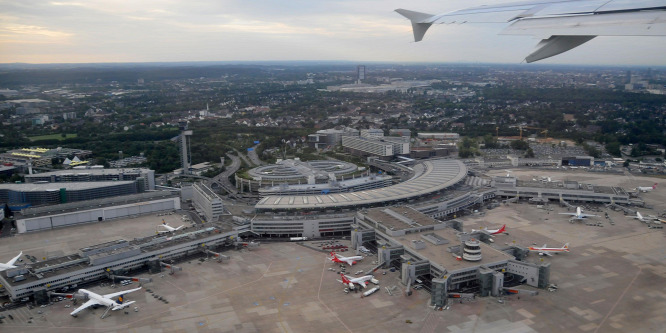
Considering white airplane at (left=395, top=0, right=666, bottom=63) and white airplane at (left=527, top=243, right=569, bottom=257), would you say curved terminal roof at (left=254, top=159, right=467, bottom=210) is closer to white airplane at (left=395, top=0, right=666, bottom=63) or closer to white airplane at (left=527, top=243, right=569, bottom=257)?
white airplane at (left=527, top=243, right=569, bottom=257)

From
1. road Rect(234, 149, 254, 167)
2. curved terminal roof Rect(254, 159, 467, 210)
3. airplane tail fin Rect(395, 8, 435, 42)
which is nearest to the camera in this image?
airplane tail fin Rect(395, 8, 435, 42)

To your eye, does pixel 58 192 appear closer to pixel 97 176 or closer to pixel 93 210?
pixel 97 176

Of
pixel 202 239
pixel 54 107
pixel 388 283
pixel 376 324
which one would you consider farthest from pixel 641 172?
pixel 54 107

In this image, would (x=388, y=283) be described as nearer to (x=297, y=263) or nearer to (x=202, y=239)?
(x=297, y=263)

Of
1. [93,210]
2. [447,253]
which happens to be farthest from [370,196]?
[93,210]

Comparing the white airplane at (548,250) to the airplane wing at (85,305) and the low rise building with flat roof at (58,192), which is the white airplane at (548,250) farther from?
the low rise building with flat roof at (58,192)

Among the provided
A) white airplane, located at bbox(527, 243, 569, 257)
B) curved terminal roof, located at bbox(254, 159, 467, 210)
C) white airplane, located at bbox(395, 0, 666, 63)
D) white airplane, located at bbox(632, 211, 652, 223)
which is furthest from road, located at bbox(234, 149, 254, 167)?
white airplane, located at bbox(395, 0, 666, 63)
